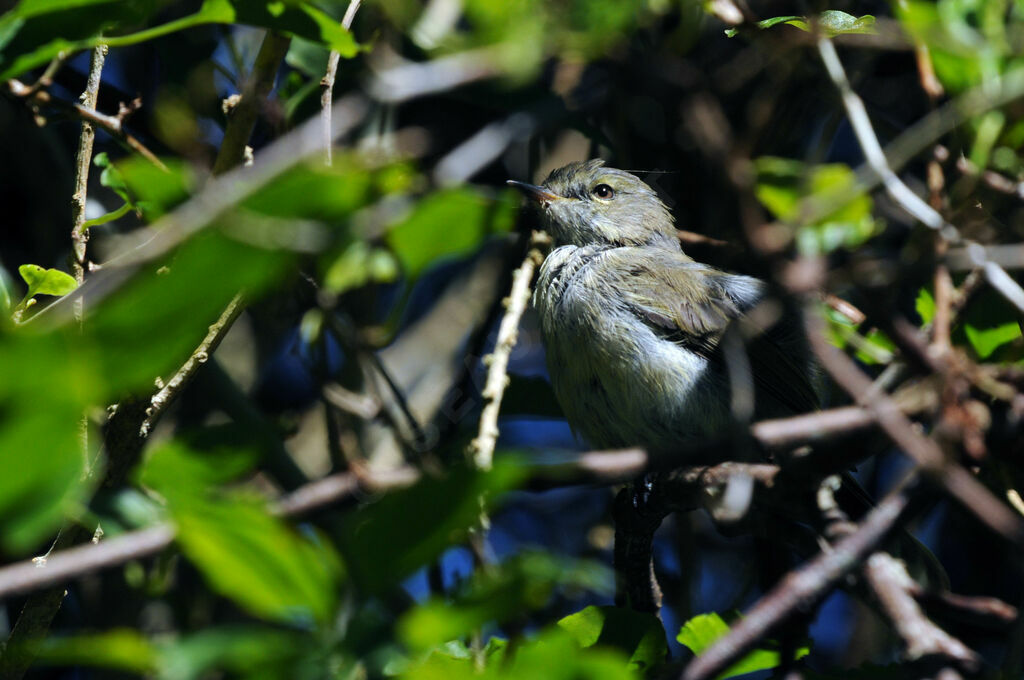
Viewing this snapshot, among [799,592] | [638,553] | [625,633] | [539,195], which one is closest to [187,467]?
[799,592]

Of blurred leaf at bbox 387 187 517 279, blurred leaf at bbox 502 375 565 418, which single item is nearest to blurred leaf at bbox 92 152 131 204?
blurred leaf at bbox 502 375 565 418

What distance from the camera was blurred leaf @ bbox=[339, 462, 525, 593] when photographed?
0.94m

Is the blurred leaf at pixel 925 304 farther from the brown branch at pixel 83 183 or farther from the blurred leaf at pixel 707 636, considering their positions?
the brown branch at pixel 83 183

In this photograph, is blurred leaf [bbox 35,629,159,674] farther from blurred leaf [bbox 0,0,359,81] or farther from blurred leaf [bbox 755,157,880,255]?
blurred leaf [bbox 755,157,880,255]

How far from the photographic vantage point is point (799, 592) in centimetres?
137

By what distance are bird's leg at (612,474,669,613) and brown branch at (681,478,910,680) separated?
3.53 feet

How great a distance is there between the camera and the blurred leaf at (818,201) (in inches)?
69.7

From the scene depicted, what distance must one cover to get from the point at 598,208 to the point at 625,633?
273cm

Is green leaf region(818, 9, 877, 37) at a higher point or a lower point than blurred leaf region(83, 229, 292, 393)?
lower

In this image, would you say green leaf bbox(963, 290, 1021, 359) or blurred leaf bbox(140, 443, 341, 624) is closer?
blurred leaf bbox(140, 443, 341, 624)

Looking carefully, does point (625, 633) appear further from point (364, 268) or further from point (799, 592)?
point (364, 268)

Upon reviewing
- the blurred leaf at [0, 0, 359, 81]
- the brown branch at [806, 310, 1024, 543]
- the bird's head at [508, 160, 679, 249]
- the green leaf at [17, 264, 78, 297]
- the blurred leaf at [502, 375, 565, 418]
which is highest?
the blurred leaf at [0, 0, 359, 81]

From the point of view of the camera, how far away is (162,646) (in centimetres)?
94

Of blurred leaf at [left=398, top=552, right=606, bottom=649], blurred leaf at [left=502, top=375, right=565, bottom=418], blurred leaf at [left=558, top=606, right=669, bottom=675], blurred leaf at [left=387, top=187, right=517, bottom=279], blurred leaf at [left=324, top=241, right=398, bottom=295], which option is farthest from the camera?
blurred leaf at [left=502, top=375, right=565, bottom=418]
